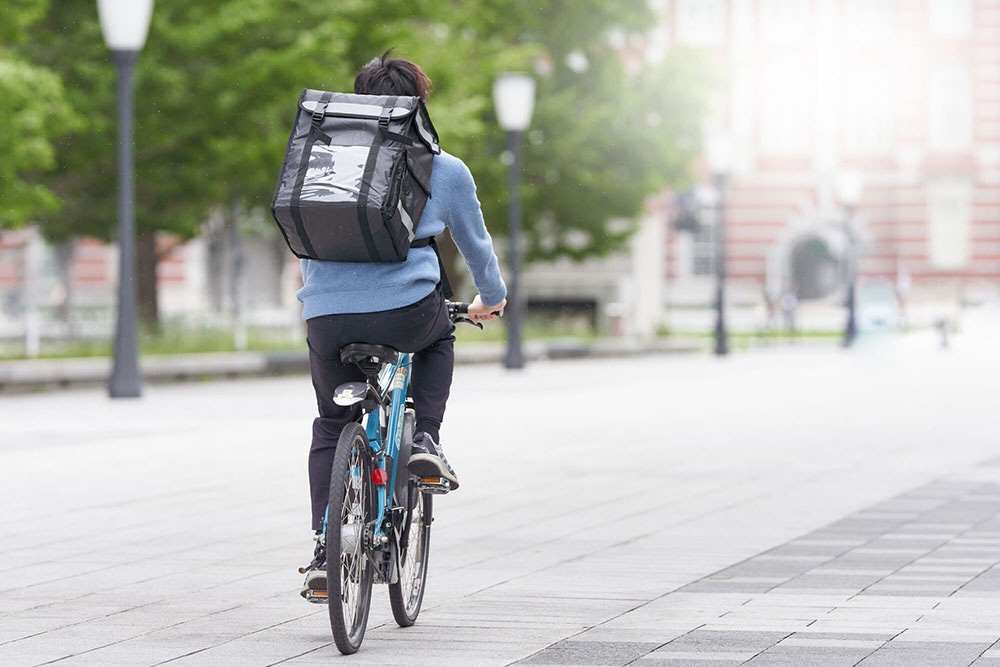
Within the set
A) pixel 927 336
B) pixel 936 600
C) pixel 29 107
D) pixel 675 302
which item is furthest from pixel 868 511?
pixel 675 302

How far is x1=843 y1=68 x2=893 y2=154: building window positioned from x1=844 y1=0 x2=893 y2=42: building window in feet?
3.59

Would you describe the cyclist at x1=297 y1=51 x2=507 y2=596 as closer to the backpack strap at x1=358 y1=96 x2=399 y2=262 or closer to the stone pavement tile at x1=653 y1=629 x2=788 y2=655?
the backpack strap at x1=358 y1=96 x2=399 y2=262

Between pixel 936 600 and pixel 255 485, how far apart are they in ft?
16.3

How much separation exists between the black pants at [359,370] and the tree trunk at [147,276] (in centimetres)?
2075

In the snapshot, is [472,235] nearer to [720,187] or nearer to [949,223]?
[720,187]

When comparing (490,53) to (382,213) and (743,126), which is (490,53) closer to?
(382,213)

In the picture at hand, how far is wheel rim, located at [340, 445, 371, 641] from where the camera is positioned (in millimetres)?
5758

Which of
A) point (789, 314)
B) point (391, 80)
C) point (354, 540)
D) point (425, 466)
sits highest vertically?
point (391, 80)

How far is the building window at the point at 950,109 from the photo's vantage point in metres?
61.8

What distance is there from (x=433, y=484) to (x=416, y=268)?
76cm

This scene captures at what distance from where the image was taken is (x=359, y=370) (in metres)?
6.12

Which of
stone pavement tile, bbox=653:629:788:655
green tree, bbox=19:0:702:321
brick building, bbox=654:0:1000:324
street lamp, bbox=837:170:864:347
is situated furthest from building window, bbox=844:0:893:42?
stone pavement tile, bbox=653:629:788:655

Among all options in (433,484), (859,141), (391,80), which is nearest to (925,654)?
(433,484)

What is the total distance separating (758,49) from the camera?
6338 centimetres
